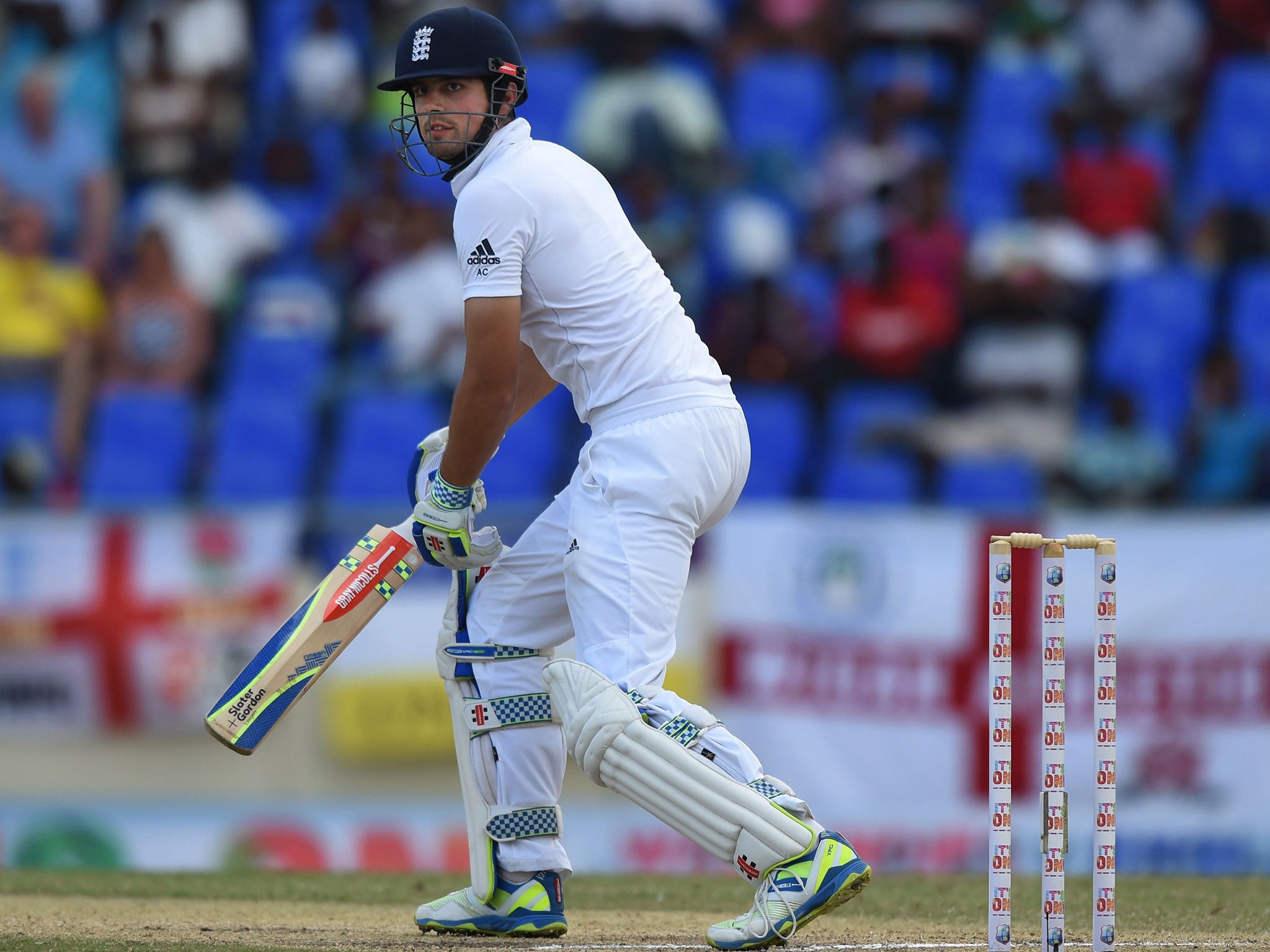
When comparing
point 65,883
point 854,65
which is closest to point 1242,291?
A: point 854,65

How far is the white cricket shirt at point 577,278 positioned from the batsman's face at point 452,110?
0.19 feet

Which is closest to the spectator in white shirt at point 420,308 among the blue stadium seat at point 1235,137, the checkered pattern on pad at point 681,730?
the blue stadium seat at point 1235,137

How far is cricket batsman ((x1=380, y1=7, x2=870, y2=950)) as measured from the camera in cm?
388

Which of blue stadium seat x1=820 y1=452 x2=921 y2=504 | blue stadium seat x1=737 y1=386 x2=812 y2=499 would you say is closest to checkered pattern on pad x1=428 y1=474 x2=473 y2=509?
blue stadium seat x1=737 y1=386 x2=812 y2=499

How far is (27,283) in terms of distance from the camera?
1030 centimetres

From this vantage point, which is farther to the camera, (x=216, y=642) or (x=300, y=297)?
(x=300, y=297)

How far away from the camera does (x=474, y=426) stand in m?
4.09

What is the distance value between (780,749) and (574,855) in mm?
979

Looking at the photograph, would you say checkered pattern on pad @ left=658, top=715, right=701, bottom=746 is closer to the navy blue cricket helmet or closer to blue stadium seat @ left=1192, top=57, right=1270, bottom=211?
the navy blue cricket helmet

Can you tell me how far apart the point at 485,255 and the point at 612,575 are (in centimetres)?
76

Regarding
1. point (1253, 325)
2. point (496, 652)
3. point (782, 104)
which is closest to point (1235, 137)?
point (1253, 325)

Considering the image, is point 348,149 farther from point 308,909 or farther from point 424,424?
point 308,909

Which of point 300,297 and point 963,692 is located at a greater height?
point 300,297

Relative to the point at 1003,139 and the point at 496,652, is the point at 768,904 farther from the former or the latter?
the point at 1003,139
